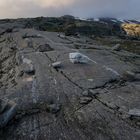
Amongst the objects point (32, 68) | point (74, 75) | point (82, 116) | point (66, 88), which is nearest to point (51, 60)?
point (32, 68)

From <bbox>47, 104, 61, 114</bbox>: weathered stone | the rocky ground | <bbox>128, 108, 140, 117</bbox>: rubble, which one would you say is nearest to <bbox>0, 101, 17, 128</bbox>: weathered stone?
the rocky ground

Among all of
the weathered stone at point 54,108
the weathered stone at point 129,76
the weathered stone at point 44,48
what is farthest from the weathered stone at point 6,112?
the weathered stone at point 44,48

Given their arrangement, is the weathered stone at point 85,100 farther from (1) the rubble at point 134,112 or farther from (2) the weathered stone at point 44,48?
(2) the weathered stone at point 44,48

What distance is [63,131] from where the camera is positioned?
9852 mm

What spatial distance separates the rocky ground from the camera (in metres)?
9.77

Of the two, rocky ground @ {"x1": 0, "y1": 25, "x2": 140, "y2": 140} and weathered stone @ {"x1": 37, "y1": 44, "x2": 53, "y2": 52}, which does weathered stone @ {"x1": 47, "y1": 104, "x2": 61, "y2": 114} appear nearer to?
rocky ground @ {"x1": 0, "y1": 25, "x2": 140, "y2": 140}

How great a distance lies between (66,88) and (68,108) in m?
1.94

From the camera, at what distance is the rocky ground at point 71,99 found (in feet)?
32.0

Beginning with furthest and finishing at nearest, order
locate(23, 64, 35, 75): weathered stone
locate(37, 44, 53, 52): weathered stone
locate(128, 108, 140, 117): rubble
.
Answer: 1. locate(37, 44, 53, 52): weathered stone
2. locate(23, 64, 35, 75): weathered stone
3. locate(128, 108, 140, 117): rubble

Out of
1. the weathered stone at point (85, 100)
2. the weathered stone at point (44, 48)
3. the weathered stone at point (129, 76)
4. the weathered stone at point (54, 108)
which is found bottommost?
the weathered stone at point (54, 108)

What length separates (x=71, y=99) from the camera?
39.1 ft

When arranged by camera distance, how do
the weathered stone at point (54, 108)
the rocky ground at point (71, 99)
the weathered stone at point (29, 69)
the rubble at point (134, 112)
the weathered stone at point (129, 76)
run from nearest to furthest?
the rocky ground at point (71, 99) → the rubble at point (134, 112) → the weathered stone at point (54, 108) → the weathered stone at point (129, 76) → the weathered stone at point (29, 69)

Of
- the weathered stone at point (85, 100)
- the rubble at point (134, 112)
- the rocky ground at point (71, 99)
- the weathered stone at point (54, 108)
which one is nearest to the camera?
the rocky ground at point (71, 99)

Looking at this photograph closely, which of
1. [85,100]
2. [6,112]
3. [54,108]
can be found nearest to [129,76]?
[85,100]
